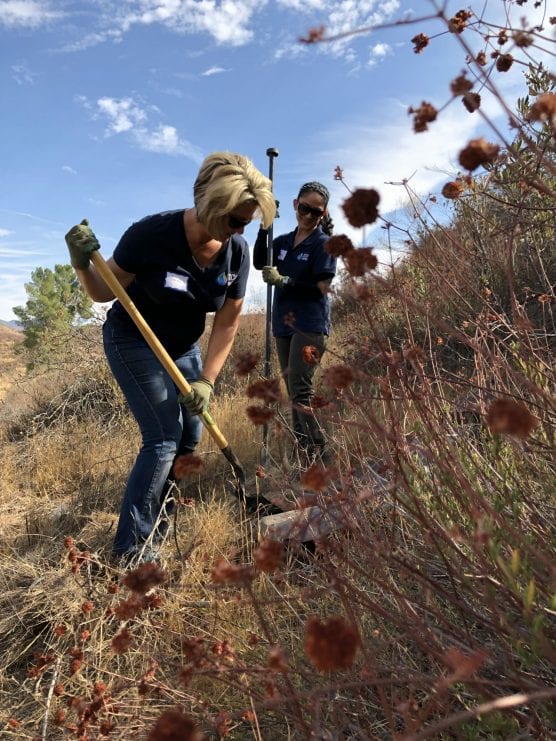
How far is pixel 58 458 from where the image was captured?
453cm

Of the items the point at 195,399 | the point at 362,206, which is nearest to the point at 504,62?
the point at 362,206

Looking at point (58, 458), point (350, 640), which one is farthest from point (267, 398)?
point (58, 458)

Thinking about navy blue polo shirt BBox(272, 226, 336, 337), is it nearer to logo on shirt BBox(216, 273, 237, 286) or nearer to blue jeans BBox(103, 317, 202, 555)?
logo on shirt BBox(216, 273, 237, 286)

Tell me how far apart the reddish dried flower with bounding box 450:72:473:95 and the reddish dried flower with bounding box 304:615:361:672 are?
1.01 meters

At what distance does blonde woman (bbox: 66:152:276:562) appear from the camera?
8.03 ft

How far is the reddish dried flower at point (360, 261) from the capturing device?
38.9 inches

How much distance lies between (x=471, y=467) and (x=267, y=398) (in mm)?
966

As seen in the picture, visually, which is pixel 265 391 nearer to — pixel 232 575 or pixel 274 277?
pixel 232 575

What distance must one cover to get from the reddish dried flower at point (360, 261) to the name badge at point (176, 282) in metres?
1.71

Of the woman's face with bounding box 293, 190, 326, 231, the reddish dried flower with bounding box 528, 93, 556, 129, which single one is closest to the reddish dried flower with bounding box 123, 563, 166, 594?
the reddish dried flower with bounding box 528, 93, 556, 129

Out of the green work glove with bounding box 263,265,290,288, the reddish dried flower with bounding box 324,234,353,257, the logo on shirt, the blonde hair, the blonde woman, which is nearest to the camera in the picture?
the reddish dried flower with bounding box 324,234,353,257

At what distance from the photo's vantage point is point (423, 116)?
1.06 metres

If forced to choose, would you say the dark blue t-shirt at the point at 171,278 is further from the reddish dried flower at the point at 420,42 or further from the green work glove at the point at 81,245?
the reddish dried flower at the point at 420,42

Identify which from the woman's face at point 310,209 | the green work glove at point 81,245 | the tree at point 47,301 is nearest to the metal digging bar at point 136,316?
the green work glove at point 81,245
